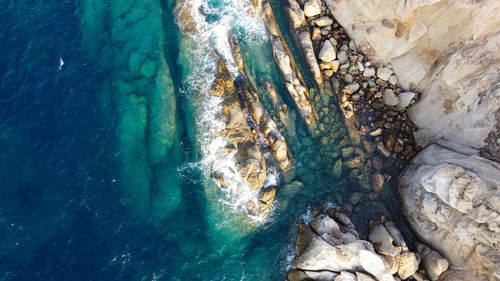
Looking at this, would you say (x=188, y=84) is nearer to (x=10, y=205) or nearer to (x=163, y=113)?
(x=163, y=113)

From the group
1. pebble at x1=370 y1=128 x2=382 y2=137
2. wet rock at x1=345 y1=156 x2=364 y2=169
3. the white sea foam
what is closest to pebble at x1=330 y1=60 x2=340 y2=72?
the white sea foam

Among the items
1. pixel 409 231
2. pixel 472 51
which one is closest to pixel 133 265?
pixel 409 231

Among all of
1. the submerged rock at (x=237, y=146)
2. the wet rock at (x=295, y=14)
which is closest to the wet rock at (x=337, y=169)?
the submerged rock at (x=237, y=146)

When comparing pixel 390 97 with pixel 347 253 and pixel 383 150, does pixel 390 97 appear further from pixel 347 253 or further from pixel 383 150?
pixel 347 253

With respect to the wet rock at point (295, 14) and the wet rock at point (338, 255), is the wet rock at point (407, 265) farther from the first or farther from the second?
the wet rock at point (295, 14)

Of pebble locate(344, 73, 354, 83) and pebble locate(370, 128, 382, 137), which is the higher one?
pebble locate(344, 73, 354, 83)

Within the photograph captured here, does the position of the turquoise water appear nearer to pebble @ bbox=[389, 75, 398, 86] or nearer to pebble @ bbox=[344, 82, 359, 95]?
pebble @ bbox=[344, 82, 359, 95]
